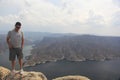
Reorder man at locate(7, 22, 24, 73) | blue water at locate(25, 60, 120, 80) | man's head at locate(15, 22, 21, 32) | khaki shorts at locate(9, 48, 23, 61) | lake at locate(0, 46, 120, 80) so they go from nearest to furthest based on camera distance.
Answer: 1. man's head at locate(15, 22, 21, 32)
2. man at locate(7, 22, 24, 73)
3. khaki shorts at locate(9, 48, 23, 61)
4. blue water at locate(25, 60, 120, 80)
5. lake at locate(0, 46, 120, 80)

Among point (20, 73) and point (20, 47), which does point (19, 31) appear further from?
point (20, 73)

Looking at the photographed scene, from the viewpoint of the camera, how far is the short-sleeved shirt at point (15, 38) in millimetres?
13172

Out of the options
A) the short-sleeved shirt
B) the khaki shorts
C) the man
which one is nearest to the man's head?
the man

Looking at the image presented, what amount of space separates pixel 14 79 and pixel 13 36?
120 inches

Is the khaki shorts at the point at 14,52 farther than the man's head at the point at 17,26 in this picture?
Yes

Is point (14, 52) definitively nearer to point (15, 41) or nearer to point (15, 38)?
point (15, 41)

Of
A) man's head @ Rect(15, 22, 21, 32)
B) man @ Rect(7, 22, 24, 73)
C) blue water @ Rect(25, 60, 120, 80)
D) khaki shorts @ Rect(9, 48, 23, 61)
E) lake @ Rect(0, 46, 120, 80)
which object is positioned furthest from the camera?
lake @ Rect(0, 46, 120, 80)

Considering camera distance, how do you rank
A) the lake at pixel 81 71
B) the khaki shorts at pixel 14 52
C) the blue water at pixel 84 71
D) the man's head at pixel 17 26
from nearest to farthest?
the man's head at pixel 17 26
the khaki shorts at pixel 14 52
the blue water at pixel 84 71
the lake at pixel 81 71

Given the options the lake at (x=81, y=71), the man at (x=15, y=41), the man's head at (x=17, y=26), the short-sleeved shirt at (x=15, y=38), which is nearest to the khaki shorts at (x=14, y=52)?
the man at (x=15, y=41)

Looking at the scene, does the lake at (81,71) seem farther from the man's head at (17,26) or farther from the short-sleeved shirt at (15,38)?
the man's head at (17,26)

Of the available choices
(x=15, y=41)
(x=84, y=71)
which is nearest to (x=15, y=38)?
(x=15, y=41)

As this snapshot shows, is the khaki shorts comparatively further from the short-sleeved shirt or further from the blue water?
the blue water

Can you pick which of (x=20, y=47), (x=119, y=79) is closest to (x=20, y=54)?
(x=20, y=47)

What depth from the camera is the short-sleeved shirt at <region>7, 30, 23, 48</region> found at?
13.2m
